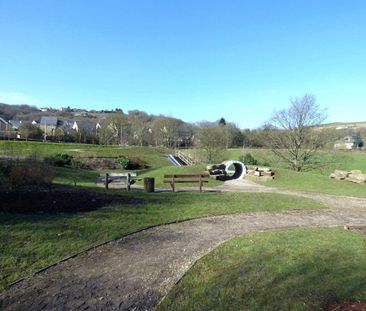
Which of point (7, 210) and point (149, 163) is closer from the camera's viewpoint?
point (7, 210)

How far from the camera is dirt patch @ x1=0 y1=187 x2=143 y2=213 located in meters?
8.97

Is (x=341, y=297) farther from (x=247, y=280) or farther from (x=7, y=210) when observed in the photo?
(x=7, y=210)

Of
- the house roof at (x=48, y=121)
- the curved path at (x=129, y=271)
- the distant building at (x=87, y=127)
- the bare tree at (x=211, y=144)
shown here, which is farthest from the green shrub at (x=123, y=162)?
the house roof at (x=48, y=121)

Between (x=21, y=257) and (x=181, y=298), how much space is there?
10.1 ft

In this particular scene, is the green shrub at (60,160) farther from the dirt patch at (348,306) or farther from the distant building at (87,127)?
the distant building at (87,127)

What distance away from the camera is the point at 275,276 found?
532 centimetres

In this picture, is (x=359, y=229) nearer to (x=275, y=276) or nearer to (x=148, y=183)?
(x=275, y=276)

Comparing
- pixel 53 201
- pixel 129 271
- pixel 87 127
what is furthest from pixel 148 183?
pixel 87 127

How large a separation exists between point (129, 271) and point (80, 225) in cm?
270

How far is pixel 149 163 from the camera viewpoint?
42.4 meters

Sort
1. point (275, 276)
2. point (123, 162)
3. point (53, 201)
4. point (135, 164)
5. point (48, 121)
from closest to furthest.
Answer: point (275, 276) < point (53, 201) < point (123, 162) < point (135, 164) < point (48, 121)

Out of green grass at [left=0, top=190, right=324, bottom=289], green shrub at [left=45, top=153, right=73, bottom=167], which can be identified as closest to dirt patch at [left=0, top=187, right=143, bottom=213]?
green grass at [left=0, top=190, right=324, bottom=289]

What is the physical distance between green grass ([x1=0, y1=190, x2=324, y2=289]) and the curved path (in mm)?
371

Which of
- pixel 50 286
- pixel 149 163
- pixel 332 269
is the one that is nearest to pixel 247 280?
pixel 332 269
